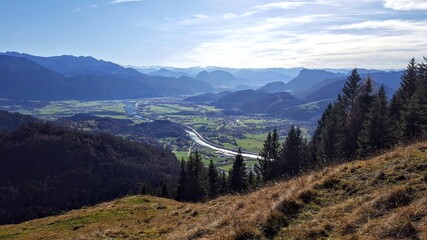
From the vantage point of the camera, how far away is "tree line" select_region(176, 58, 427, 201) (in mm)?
43375

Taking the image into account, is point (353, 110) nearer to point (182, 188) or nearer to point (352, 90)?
point (352, 90)

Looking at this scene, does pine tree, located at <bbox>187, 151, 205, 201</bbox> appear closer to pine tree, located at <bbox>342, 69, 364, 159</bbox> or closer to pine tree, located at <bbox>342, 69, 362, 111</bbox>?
pine tree, located at <bbox>342, 69, 364, 159</bbox>

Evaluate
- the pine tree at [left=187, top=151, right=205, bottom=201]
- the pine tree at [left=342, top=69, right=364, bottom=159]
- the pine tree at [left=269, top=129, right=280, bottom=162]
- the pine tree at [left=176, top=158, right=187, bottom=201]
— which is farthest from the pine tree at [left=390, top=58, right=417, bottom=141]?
the pine tree at [left=176, top=158, right=187, bottom=201]

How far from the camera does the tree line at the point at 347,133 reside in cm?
4338

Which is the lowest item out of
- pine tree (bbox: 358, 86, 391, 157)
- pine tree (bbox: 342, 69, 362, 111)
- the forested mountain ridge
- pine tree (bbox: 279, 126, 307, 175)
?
the forested mountain ridge

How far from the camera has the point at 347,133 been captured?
5325 cm

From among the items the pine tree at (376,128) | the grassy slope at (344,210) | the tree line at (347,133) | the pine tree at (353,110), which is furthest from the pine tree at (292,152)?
the grassy slope at (344,210)

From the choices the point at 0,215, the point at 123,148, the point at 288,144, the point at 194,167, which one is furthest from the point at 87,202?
the point at 288,144

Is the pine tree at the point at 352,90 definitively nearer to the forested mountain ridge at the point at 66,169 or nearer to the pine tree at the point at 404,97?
the pine tree at the point at 404,97

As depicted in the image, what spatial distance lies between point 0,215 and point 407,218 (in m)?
131

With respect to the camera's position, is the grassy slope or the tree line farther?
the tree line

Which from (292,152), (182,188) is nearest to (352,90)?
(292,152)

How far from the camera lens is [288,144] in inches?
2489

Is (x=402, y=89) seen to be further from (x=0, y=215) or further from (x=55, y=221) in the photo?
(x=0, y=215)
